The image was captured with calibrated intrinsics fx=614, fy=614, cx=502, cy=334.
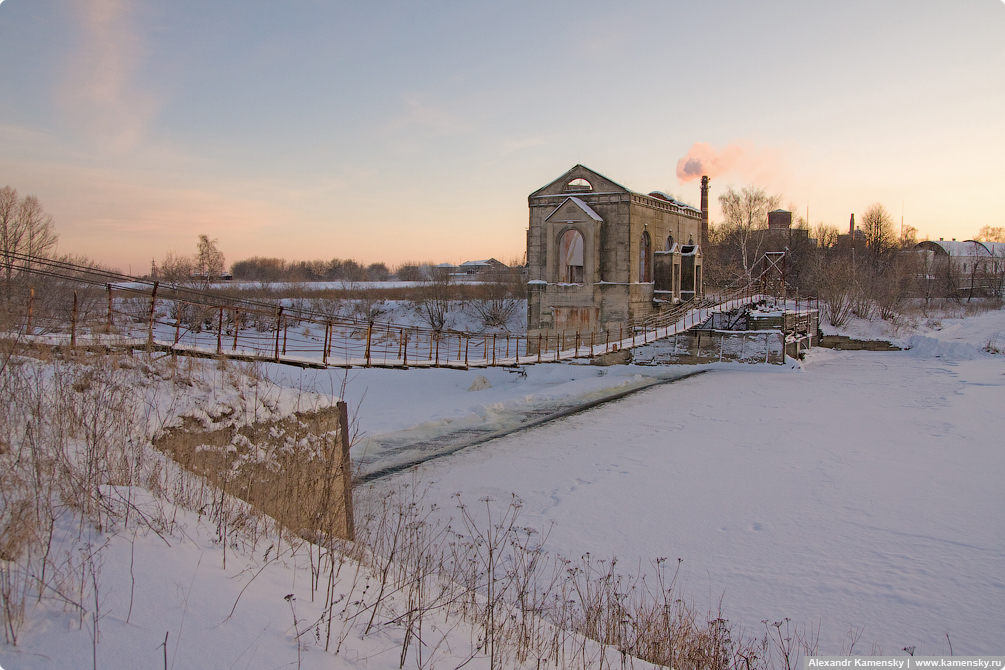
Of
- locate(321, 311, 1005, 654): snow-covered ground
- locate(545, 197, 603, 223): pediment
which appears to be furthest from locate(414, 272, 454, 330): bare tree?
locate(321, 311, 1005, 654): snow-covered ground

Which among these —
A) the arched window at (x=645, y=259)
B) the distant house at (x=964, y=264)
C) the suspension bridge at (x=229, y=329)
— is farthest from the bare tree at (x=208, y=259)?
the distant house at (x=964, y=264)

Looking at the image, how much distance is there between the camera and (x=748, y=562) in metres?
7.39

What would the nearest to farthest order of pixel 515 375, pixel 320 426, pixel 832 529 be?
1. pixel 320 426
2. pixel 832 529
3. pixel 515 375

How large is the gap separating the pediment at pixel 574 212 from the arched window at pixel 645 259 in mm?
2646

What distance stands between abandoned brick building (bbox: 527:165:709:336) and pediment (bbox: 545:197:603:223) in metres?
0.04

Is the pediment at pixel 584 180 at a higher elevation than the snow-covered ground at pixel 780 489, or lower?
higher

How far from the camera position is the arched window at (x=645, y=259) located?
28.2m

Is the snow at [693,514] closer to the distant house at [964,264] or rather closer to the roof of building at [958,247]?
the distant house at [964,264]

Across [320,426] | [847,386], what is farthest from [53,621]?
[847,386]

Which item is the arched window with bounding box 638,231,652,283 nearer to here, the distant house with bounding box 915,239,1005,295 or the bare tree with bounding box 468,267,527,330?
the bare tree with bounding box 468,267,527,330

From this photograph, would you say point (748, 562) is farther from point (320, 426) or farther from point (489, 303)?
point (489, 303)

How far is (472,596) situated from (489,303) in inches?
1690

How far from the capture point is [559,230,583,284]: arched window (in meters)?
27.4

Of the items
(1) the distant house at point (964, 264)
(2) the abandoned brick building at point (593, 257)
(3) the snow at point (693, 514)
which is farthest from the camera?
(1) the distant house at point (964, 264)
